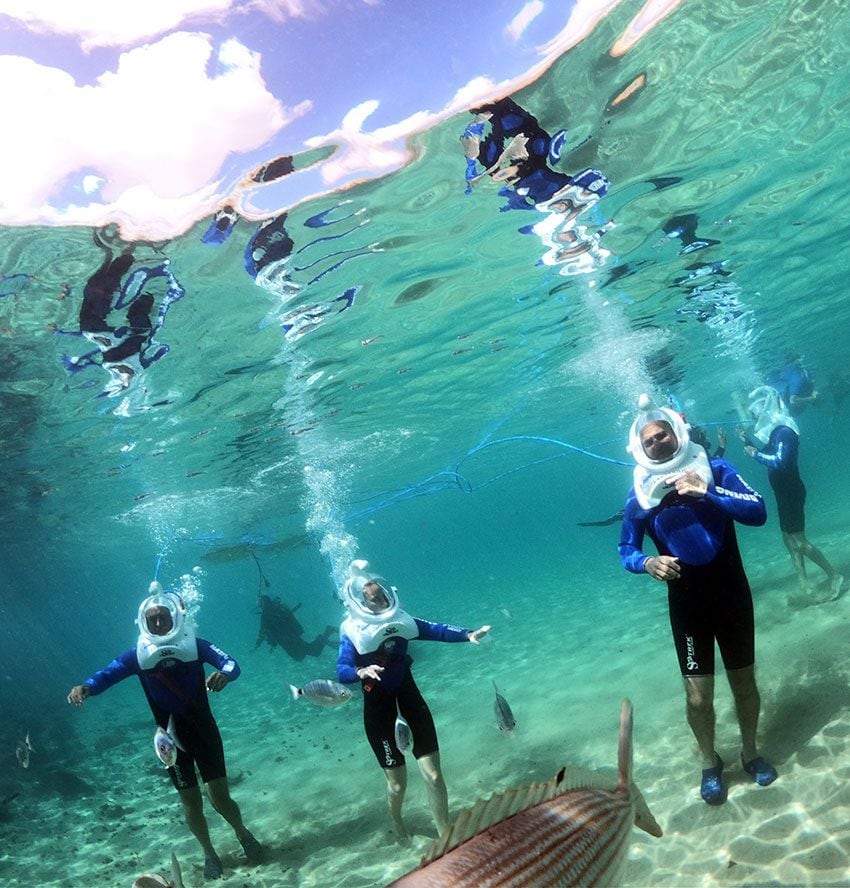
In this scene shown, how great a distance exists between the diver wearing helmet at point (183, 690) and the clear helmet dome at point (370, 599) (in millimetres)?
1721

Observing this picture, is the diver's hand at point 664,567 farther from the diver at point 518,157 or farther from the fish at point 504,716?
the diver at point 518,157

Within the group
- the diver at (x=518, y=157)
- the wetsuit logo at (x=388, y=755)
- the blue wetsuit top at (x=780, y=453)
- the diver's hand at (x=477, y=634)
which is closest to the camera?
the diver's hand at (x=477, y=634)

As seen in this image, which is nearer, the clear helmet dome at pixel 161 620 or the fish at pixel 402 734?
the fish at pixel 402 734

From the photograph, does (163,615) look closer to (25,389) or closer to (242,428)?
(25,389)

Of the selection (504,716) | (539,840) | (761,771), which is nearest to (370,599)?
(504,716)

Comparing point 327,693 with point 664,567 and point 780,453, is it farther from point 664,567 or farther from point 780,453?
point 780,453

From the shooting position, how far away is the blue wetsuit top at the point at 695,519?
533 centimetres

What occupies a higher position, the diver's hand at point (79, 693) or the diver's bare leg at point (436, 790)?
the diver's hand at point (79, 693)

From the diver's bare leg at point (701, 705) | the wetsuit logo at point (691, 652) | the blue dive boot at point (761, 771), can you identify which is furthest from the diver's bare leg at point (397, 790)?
the blue dive boot at point (761, 771)

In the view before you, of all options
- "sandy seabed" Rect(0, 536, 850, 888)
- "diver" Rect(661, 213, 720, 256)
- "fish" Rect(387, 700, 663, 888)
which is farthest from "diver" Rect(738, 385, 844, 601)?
"fish" Rect(387, 700, 663, 888)

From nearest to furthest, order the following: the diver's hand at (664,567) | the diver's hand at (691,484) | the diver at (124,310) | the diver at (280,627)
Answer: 1. the diver's hand at (664,567)
2. the diver's hand at (691,484)
3. the diver at (124,310)
4. the diver at (280,627)

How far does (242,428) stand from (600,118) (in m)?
14.3

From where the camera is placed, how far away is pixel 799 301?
940 inches

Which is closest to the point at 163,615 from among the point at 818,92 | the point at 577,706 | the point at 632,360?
the point at 577,706
